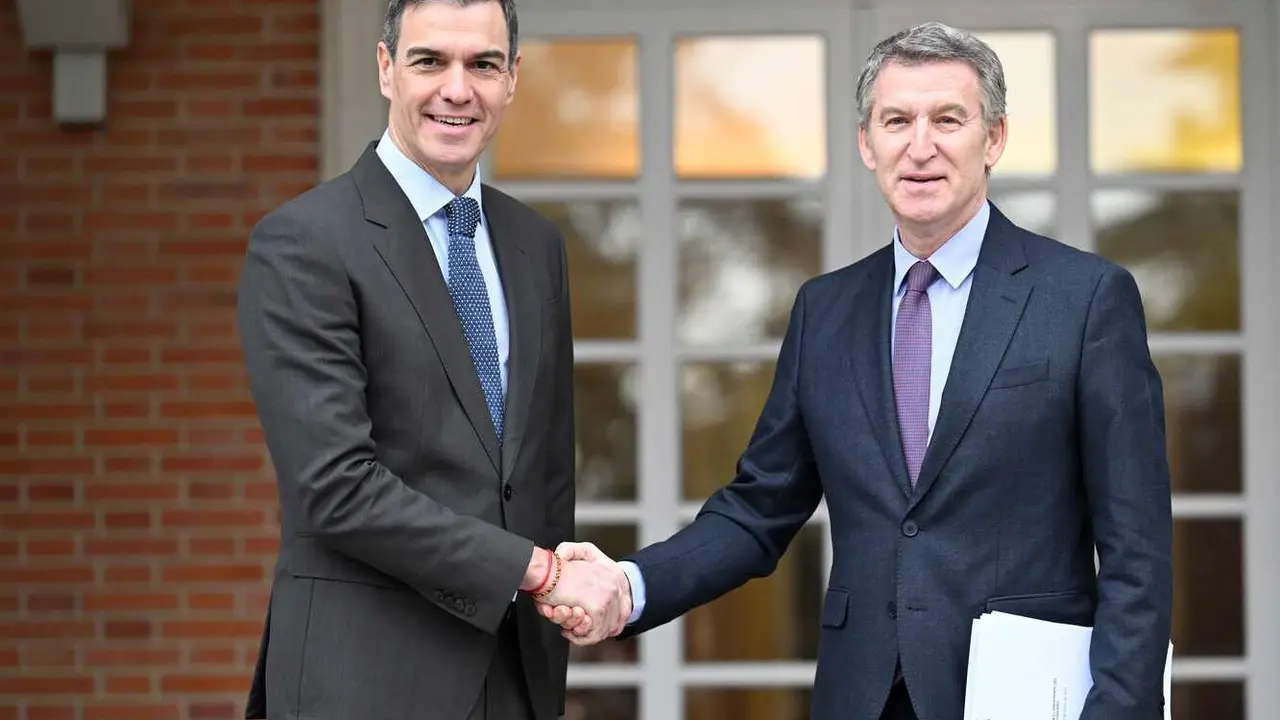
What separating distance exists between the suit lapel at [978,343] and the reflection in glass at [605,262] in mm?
2164

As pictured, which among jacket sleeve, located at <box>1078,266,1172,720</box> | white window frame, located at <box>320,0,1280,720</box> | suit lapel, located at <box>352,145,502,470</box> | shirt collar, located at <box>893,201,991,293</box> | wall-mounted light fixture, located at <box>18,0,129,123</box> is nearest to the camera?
jacket sleeve, located at <box>1078,266,1172,720</box>

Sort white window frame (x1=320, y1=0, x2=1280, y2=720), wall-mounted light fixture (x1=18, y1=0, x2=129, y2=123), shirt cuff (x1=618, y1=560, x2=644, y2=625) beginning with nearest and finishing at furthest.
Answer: shirt cuff (x1=618, y1=560, x2=644, y2=625) → wall-mounted light fixture (x1=18, y1=0, x2=129, y2=123) → white window frame (x1=320, y1=0, x2=1280, y2=720)

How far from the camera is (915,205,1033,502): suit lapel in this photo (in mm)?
2580

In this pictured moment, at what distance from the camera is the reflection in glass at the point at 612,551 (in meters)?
4.75

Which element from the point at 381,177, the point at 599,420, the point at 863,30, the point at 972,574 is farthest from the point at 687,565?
the point at 863,30

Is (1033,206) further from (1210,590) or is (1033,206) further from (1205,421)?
(1210,590)

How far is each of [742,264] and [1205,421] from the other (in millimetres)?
1344

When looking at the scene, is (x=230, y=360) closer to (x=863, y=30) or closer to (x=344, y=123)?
(x=344, y=123)

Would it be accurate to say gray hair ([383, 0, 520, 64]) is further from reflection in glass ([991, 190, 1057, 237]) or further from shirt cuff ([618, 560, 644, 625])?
reflection in glass ([991, 190, 1057, 237])

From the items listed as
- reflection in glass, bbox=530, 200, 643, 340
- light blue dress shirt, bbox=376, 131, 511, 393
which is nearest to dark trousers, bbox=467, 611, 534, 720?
light blue dress shirt, bbox=376, 131, 511, 393

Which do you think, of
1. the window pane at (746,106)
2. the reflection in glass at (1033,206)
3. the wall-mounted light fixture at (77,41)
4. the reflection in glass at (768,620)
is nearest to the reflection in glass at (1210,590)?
the reflection in glass at (1033,206)

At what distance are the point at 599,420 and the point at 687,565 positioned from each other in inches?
70.5

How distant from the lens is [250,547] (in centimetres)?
458

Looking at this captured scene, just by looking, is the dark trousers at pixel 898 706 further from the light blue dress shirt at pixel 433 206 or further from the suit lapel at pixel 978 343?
the light blue dress shirt at pixel 433 206
